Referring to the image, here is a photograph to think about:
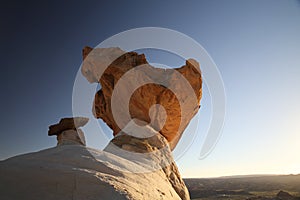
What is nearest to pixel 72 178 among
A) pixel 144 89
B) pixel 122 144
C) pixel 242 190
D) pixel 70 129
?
pixel 122 144

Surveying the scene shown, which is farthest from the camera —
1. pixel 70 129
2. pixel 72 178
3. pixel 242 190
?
pixel 242 190

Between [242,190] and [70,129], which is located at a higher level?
Result: [70,129]

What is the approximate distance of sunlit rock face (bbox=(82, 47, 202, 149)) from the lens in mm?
12969

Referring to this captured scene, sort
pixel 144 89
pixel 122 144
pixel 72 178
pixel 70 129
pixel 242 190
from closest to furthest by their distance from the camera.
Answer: pixel 72 178
pixel 122 144
pixel 144 89
pixel 70 129
pixel 242 190

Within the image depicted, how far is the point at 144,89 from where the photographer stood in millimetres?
13008

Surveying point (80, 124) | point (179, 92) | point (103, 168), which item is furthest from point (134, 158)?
point (80, 124)

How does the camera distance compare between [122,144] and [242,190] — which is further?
[242,190]

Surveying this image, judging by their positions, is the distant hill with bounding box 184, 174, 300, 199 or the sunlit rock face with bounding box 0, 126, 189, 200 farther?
the distant hill with bounding box 184, 174, 300, 199

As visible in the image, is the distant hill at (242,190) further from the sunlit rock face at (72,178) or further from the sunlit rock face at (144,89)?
the sunlit rock face at (72,178)

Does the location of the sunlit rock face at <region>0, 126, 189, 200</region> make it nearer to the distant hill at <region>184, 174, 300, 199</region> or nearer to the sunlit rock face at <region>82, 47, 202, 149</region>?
the sunlit rock face at <region>82, 47, 202, 149</region>

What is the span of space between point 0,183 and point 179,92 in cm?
1094

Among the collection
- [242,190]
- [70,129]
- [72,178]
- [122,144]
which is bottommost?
[242,190]

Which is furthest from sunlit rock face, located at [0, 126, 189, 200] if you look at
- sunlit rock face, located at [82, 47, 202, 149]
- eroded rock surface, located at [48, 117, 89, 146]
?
eroded rock surface, located at [48, 117, 89, 146]

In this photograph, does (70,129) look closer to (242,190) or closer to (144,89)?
(144,89)
